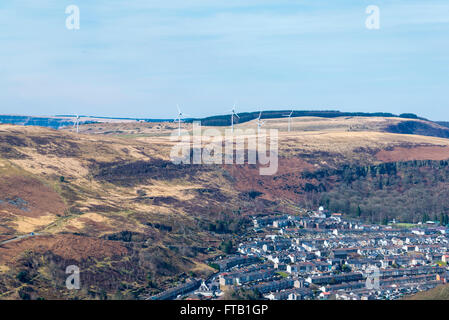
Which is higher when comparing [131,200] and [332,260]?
[131,200]

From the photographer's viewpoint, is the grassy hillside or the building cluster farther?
the building cluster

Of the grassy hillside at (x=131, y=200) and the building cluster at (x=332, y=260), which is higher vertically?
the grassy hillside at (x=131, y=200)

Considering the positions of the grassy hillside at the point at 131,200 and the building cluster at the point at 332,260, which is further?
the building cluster at the point at 332,260

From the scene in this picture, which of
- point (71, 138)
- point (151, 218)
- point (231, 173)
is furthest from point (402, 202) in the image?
point (71, 138)

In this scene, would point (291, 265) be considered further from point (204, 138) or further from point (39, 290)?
point (204, 138)

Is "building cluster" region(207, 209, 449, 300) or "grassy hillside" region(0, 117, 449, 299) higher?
"grassy hillside" region(0, 117, 449, 299)

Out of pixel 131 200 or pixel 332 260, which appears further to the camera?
pixel 131 200

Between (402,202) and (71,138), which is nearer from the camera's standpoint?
(402,202)
